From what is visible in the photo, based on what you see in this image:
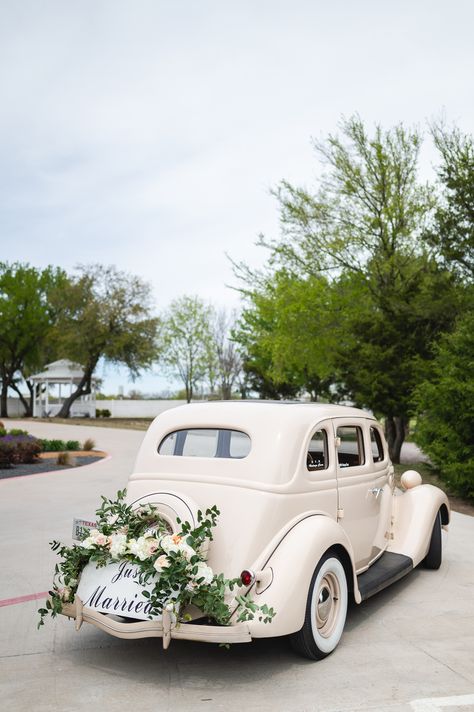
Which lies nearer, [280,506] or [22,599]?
[280,506]

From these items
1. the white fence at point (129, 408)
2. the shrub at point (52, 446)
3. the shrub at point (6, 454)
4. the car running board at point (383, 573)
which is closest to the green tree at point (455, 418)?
the car running board at point (383, 573)

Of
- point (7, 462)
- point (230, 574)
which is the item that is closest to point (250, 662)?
point (230, 574)

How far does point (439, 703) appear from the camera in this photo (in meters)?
3.83

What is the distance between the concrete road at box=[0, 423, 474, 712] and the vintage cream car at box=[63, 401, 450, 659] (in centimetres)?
29

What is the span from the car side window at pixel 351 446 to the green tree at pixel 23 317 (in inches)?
1856

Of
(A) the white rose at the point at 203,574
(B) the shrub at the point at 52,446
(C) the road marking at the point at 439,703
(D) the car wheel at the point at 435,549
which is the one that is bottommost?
(C) the road marking at the point at 439,703

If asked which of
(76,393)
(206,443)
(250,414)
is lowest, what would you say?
(206,443)

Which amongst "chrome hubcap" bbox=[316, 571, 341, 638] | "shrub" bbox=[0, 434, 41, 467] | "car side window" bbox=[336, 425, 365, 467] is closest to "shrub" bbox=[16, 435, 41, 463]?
"shrub" bbox=[0, 434, 41, 467]

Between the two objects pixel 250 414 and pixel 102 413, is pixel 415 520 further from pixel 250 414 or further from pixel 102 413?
pixel 102 413

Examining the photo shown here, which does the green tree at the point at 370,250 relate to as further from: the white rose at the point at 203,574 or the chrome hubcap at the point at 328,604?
the white rose at the point at 203,574

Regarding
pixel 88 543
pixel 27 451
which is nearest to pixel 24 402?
pixel 27 451

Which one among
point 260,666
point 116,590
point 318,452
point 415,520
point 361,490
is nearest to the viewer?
point 116,590

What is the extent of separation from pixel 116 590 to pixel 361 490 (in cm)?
233

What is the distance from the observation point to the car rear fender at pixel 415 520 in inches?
246
